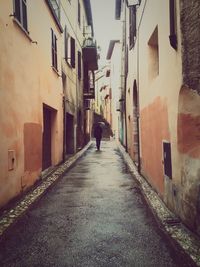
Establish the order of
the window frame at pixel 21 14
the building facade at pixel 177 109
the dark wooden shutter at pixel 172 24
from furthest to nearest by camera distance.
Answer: the window frame at pixel 21 14
the dark wooden shutter at pixel 172 24
the building facade at pixel 177 109

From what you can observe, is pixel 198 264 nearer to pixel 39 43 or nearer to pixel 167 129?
pixel 167 129

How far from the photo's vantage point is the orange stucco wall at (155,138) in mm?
7105

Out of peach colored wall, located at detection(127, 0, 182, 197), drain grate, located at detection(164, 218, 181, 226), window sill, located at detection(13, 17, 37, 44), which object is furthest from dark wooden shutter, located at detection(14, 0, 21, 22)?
drain grate, located at detection(164, 218, 181, 226)

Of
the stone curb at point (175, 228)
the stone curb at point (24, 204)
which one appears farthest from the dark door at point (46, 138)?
the stone curb at point (175, 228)

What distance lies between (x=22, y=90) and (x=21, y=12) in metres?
1.83

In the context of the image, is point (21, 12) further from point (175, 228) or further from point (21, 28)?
point (175, 228)

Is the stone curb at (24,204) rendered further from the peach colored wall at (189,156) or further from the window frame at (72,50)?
the window frame at (72,50)

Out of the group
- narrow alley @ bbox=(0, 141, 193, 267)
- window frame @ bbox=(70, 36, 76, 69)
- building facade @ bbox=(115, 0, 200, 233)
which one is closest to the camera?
narrow alley @ bbox=(0, 141, 193, 267)

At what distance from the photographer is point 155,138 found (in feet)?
26.9

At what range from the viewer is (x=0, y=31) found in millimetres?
6457

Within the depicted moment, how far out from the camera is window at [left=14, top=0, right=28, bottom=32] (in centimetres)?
767

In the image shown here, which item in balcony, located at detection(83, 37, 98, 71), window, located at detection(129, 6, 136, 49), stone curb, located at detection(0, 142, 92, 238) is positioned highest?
balcony, located at detection(83, 37, 98, 71)

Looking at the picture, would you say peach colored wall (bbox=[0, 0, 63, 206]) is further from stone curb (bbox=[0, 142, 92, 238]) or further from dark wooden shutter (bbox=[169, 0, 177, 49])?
dark wooden shutter (bbox=[169, 0, 177, 49])

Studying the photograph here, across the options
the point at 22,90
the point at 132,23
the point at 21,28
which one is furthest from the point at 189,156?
the point at 132,23
